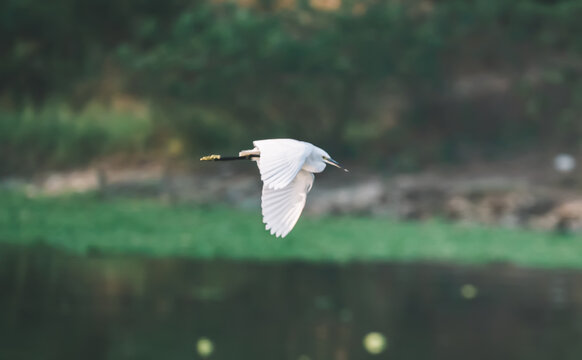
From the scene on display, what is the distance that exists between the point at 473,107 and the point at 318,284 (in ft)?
14.9

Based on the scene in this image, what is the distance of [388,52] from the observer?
8.83 metres

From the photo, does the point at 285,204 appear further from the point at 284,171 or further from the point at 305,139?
the point at 305,139

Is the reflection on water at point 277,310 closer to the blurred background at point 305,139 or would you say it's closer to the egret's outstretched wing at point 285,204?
the blurred background at point 305,139

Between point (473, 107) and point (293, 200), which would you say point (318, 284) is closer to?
point (293, 200)

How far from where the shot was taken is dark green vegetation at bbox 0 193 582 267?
6.13 m

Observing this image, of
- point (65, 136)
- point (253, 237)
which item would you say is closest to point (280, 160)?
point (253, 237)

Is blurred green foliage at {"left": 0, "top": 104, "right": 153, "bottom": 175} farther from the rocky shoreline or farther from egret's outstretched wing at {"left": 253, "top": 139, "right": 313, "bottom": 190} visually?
egret's outstretched wing at {"left": 253, "top": 139, "right": 313, "bottom": 190}

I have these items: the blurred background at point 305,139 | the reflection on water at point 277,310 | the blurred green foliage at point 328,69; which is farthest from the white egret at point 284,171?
the blurred green foliage at point 328,69

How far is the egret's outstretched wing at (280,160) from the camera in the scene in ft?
4.54

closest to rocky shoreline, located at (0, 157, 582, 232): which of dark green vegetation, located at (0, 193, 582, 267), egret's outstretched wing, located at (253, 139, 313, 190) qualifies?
dark green vegetation, located at (0, 193, 582, 267)

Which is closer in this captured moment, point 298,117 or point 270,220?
point 270,220

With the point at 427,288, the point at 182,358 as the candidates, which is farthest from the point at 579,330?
the point at 182,358

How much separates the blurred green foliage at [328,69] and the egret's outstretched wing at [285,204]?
21.6ft

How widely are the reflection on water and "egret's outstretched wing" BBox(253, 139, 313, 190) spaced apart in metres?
3.00
